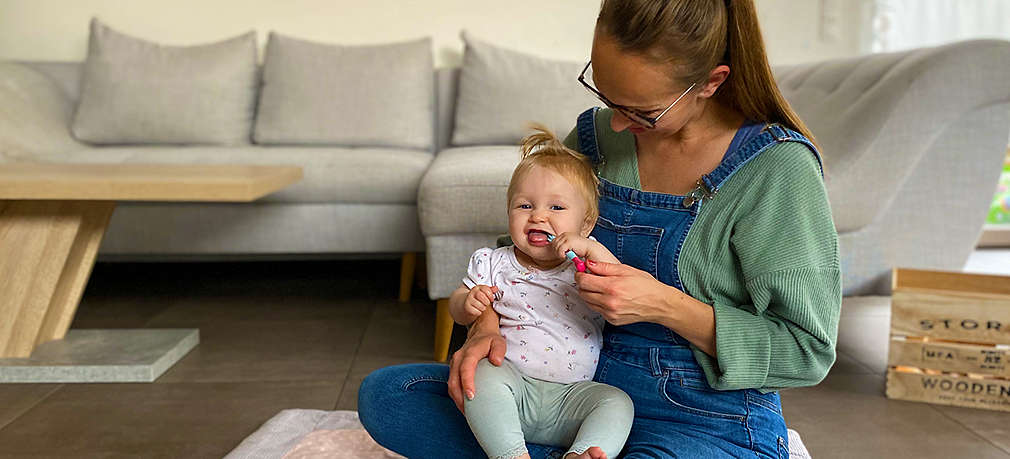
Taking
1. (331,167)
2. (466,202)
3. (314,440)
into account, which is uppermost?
(466,202)

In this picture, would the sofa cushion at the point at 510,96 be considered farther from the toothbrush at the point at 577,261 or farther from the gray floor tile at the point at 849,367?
the toothbrush at the point at 577,261

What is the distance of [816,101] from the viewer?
2527 millimetres

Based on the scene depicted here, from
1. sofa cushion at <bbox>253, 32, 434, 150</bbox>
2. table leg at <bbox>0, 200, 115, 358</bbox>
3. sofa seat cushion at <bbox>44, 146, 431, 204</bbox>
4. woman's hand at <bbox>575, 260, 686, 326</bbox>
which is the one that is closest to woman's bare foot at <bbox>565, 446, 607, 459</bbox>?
woman's hand at <bbox>575, 260, 686, 326</bbox>

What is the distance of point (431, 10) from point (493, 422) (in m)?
2.94

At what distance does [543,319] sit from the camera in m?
1.22

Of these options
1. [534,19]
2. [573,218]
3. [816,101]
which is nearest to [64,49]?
[534,19]

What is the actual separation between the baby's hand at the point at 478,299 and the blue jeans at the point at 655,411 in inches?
5.8

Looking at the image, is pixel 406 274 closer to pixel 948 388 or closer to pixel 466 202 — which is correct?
pixel 466 202

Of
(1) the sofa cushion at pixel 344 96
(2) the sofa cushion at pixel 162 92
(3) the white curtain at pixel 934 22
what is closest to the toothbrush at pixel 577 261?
(1) the sofa cushion at pixel 344 96

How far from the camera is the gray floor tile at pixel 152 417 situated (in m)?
1.67

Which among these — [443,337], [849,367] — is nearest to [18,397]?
[443,337]

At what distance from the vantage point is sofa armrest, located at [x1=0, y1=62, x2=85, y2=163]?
294cm

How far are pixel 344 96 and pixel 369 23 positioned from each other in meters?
0.55

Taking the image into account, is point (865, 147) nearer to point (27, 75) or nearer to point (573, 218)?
point (573, 218)
